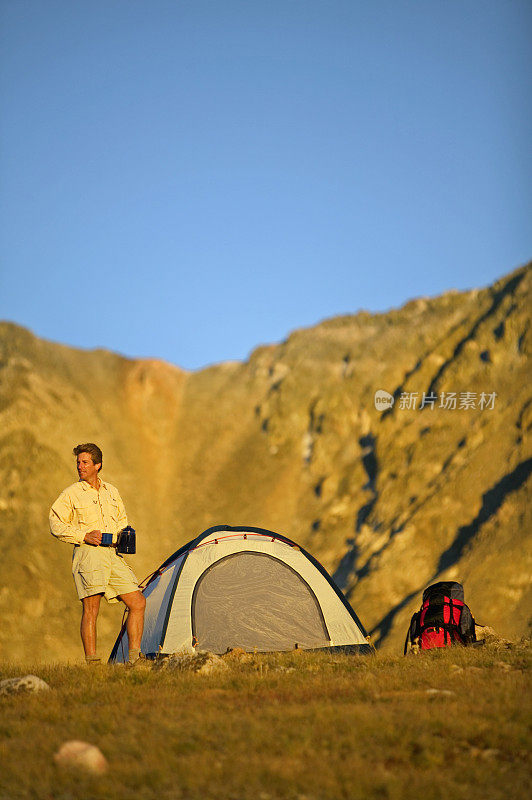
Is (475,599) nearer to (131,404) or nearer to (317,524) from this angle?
(317,524)

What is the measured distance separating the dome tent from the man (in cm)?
288

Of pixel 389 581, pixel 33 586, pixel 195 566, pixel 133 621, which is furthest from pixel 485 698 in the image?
pixel 33 586

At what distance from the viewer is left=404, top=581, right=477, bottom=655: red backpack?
11.8 m

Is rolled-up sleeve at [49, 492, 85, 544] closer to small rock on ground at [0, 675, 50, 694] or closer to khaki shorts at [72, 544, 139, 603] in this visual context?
khaki shorts at [72, 544, 139, 603]

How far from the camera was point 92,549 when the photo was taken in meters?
9.16

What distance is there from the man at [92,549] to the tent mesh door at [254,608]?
3020 mm

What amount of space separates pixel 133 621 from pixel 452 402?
164 feet

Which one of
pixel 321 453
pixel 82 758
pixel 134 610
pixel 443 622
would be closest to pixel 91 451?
pixel 134 610

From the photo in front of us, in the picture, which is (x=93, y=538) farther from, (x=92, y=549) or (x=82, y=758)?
(x=82, y=758)

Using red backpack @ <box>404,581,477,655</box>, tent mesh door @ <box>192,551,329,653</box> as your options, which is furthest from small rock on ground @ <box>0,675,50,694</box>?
red backpack @ <box>404,581,477,655</box>

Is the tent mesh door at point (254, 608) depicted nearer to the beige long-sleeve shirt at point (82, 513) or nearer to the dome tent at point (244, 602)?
the dome tent at point (244, 602)

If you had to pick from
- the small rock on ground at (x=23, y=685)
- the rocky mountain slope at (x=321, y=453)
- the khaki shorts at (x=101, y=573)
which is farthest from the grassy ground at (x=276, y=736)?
the rocky mountain slope at (x=321, y=453)

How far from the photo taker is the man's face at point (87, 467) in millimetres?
9398

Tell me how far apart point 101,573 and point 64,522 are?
0.72 meters
